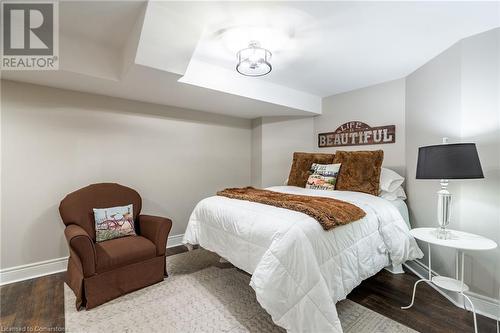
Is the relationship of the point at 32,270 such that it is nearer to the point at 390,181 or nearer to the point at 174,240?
the point at 174,240

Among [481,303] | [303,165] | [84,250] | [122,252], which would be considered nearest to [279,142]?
[303,165]

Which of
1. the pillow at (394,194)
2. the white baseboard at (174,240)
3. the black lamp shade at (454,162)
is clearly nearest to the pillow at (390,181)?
the pillow at (394,194)

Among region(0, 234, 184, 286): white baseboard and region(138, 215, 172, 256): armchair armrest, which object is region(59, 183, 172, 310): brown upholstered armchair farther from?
region(0, 234, 184, 286): white baseboard

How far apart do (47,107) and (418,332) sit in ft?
13.1

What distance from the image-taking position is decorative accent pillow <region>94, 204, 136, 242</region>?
228 cm

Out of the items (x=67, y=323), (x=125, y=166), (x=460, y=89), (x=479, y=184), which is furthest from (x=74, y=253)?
(x=460, y=89)

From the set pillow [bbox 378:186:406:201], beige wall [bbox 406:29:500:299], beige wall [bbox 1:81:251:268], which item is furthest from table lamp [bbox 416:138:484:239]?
beige wall [bbox 1:81:251:268]

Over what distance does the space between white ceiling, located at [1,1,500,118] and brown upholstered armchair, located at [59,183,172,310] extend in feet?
4.05

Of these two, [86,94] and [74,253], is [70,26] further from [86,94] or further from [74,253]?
[74,253]

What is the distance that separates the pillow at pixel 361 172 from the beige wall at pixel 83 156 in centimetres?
207

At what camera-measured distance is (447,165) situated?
5.65 feet

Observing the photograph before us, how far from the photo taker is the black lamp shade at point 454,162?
1670mm

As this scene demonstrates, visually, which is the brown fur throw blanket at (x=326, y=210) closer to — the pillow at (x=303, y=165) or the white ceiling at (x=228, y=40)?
the pillow at (x=303, y=165)

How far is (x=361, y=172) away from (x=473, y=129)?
1091 millimetres
